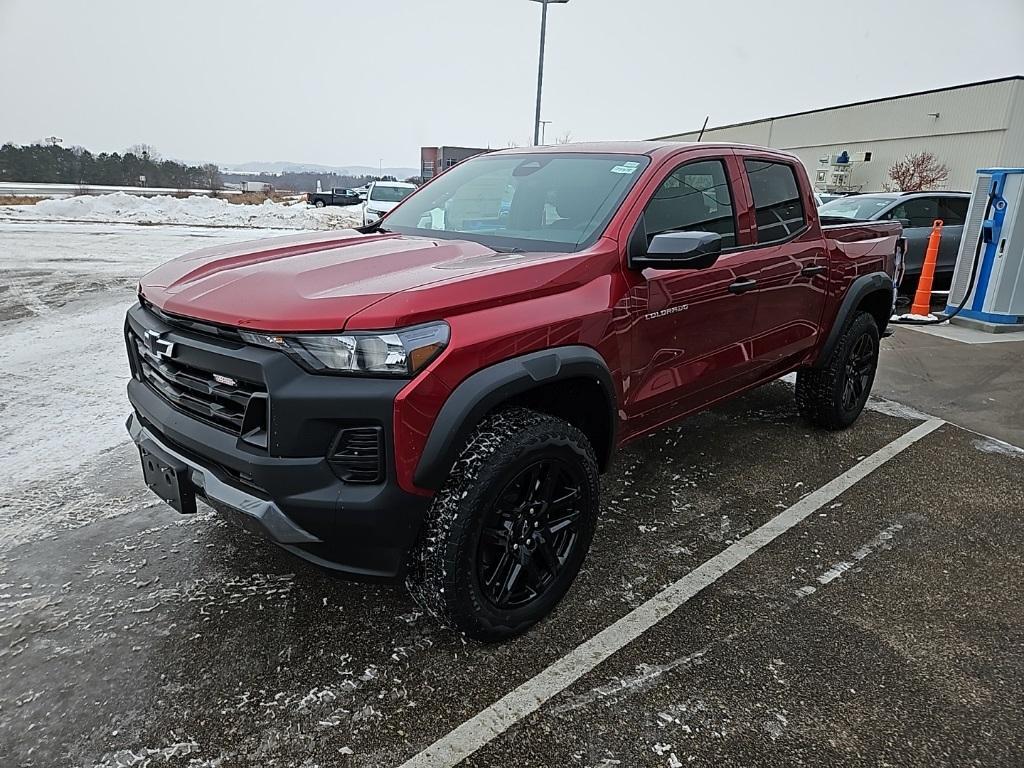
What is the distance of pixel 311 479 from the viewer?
211 centimetres

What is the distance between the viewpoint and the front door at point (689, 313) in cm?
299

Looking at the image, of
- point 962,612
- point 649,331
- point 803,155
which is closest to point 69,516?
point 649,331

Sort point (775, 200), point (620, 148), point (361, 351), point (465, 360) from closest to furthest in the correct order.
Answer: point (361, 351) < point (465, 360) < point (620, 148) < point (775, 200)

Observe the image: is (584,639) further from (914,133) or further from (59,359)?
(914,133)

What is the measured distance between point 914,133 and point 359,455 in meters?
37.9

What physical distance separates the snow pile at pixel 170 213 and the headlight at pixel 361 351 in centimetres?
2159

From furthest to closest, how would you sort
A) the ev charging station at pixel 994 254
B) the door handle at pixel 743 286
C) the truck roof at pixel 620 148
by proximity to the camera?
the ev charging station at pixel 994 254, the door handle at pixel 743 286, the truck roof at pixel 620 148

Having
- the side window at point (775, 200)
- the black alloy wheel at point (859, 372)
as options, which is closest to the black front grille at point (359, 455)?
the side window at point (775, 200)

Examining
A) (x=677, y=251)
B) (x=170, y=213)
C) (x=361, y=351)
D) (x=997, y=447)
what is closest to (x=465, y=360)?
(x=361, y=351)

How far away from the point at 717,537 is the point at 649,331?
1136 millimetres

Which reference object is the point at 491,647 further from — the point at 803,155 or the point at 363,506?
the point at 803,155

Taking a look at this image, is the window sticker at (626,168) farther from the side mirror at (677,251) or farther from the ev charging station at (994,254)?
the ev charging station at (994,254)

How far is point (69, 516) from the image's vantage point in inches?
133

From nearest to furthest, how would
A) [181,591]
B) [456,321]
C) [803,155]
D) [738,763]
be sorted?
1. [738,763]
2. [456,321]
3. [181,591]
4. [803,155]
